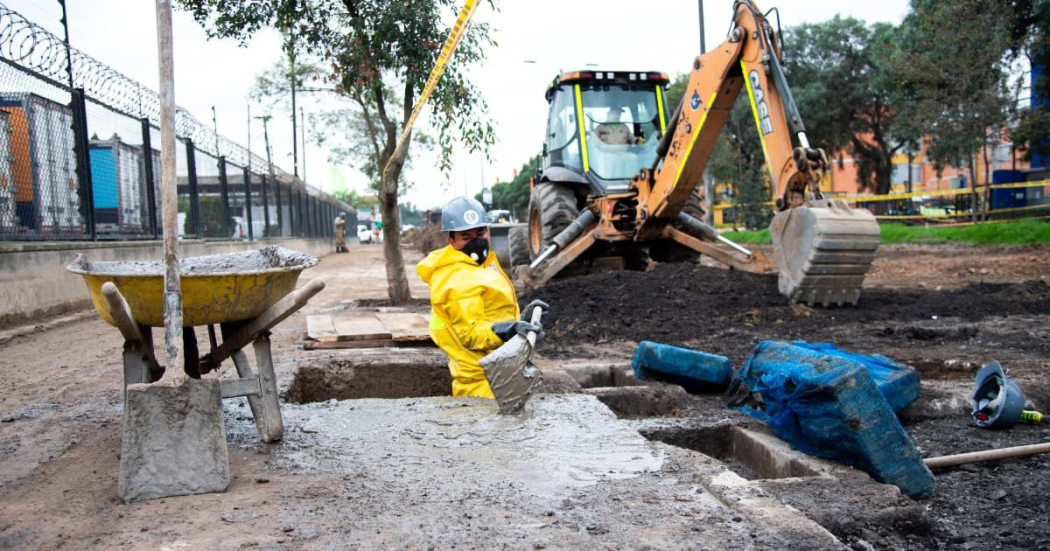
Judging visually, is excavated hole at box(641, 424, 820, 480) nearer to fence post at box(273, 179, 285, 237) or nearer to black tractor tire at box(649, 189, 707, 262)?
black tractor tire at box(649, 189, 707, 262)

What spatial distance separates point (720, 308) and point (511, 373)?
17.3 ft

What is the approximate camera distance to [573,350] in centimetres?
742

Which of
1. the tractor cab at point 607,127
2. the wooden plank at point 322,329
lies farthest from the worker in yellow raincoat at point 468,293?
the tractor cab at point 607,127

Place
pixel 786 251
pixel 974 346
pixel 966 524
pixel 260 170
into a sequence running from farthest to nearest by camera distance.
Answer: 1. pixel 260 170
2. pixel 786 251
3. pixel 974 346
4. pixel 966 524

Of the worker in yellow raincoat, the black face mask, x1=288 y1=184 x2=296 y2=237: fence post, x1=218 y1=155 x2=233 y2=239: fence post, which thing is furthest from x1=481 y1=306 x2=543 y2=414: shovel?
x1=288 y1=184 x2=296 y2=237: fence post

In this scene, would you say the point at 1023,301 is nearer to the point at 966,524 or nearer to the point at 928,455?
the point at 928,455

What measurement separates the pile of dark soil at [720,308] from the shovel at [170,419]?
4297mm

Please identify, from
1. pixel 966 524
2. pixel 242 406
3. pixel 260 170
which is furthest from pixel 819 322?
pixel 260 170

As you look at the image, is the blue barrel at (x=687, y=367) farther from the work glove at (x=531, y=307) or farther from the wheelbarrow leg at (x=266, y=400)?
the wheelbarrow leg at (x=266, y=400)

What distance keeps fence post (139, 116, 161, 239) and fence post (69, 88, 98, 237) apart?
1.88m

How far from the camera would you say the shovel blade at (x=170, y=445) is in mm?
3002

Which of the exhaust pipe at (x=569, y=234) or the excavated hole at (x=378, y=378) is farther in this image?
the exhaust pipe at (x=569, y=234)

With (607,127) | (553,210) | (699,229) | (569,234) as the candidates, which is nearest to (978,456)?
(699,229)

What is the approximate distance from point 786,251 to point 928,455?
449 cm
